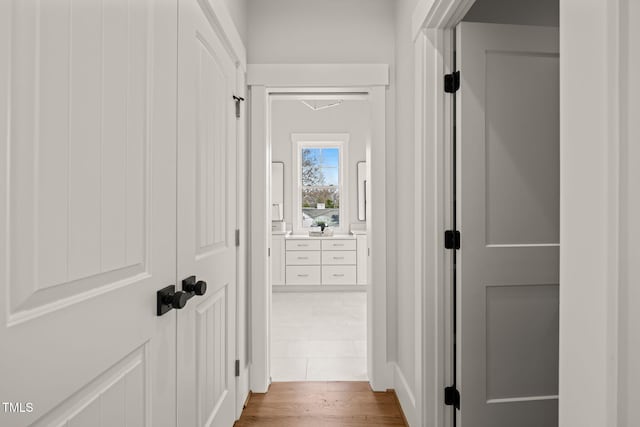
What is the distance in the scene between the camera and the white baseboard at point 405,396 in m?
1.98

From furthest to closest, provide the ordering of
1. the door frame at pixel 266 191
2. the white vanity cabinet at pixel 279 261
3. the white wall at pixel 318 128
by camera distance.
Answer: the white wall at pixel 318 128
the white vanity cabinet at pixel 279 261
the door frame at pixel 266 191

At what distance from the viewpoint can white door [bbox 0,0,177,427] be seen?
632 millimetres

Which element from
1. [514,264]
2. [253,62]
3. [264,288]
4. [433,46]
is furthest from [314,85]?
[514,264]

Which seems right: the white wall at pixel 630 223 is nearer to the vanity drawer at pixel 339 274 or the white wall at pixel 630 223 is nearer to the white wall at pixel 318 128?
the vanity drawer at pixel 339 274

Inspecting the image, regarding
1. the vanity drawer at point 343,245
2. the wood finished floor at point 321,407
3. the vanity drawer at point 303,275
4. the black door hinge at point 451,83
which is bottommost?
the wood finished floor at point 321,407

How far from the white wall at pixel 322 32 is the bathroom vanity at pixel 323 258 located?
2.96 m

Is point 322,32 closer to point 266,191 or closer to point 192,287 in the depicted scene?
point 266,191

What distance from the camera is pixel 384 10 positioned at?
8.28ft

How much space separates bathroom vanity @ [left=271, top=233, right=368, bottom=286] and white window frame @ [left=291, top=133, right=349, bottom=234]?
0.51 metres

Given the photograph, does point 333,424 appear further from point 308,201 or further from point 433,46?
point 308,201

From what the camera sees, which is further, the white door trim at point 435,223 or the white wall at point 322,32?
the white wall at point 322,32

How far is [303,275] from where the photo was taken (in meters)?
5.43

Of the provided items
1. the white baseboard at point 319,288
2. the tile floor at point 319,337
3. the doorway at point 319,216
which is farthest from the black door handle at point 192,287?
the white baseboard at point 319,288

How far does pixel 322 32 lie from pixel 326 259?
11.2ft
